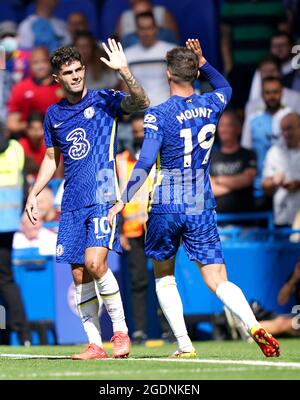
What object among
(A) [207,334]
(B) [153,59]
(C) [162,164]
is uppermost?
(B) [153,59]

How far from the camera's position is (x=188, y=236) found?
30.7ft

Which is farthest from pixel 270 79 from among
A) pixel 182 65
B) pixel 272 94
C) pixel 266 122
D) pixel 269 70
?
pixel 182 65

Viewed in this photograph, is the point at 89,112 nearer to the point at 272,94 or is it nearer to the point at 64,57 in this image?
the point at 64,57

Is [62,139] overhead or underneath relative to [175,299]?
overhead

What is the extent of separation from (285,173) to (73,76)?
224 inches

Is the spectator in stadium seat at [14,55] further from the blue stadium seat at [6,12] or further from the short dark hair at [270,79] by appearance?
the short dark hair at [270,79]

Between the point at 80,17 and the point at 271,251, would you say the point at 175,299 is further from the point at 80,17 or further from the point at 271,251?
the point at 80,17

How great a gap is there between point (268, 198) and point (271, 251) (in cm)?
144

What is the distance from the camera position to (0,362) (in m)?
9.54

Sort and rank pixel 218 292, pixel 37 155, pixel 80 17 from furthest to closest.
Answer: pixel 80 17 → pixel 37 155 → pixel 218 292

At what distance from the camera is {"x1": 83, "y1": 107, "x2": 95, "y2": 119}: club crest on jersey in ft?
31.1

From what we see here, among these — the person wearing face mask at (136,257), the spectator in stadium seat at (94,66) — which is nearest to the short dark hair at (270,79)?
the spectator in stadium seat at (94,66)
